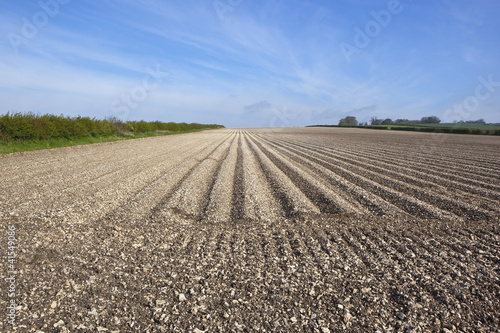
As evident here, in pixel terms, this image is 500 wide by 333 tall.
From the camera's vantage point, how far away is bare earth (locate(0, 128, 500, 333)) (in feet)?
11.7

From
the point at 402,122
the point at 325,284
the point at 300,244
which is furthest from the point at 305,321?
the point at 402,122

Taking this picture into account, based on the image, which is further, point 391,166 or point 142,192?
point 391,166

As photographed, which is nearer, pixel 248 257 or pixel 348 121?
pixel 248 257

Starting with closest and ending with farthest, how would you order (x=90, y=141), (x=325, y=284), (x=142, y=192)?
(x=325, y=284) → (x=142, y=192) → (x=90, y=141)

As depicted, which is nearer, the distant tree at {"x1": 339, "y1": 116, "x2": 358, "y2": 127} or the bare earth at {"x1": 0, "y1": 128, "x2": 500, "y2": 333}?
the bare earth at {"x1": 0, "y1": 128, "x2": 500, "y2": 333}

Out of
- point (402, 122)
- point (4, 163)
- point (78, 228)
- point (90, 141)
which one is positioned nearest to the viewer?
point (78, 228)

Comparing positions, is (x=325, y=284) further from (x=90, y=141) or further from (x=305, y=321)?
(x=90, y=141)

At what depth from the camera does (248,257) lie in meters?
5.06

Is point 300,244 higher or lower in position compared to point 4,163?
lower

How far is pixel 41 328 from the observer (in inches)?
129

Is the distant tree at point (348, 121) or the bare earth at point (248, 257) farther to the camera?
the distant tree at point (348, 121)

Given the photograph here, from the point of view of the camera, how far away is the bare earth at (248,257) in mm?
3559

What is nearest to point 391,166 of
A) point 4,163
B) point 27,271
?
point 27,271

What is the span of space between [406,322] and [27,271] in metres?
5.45
